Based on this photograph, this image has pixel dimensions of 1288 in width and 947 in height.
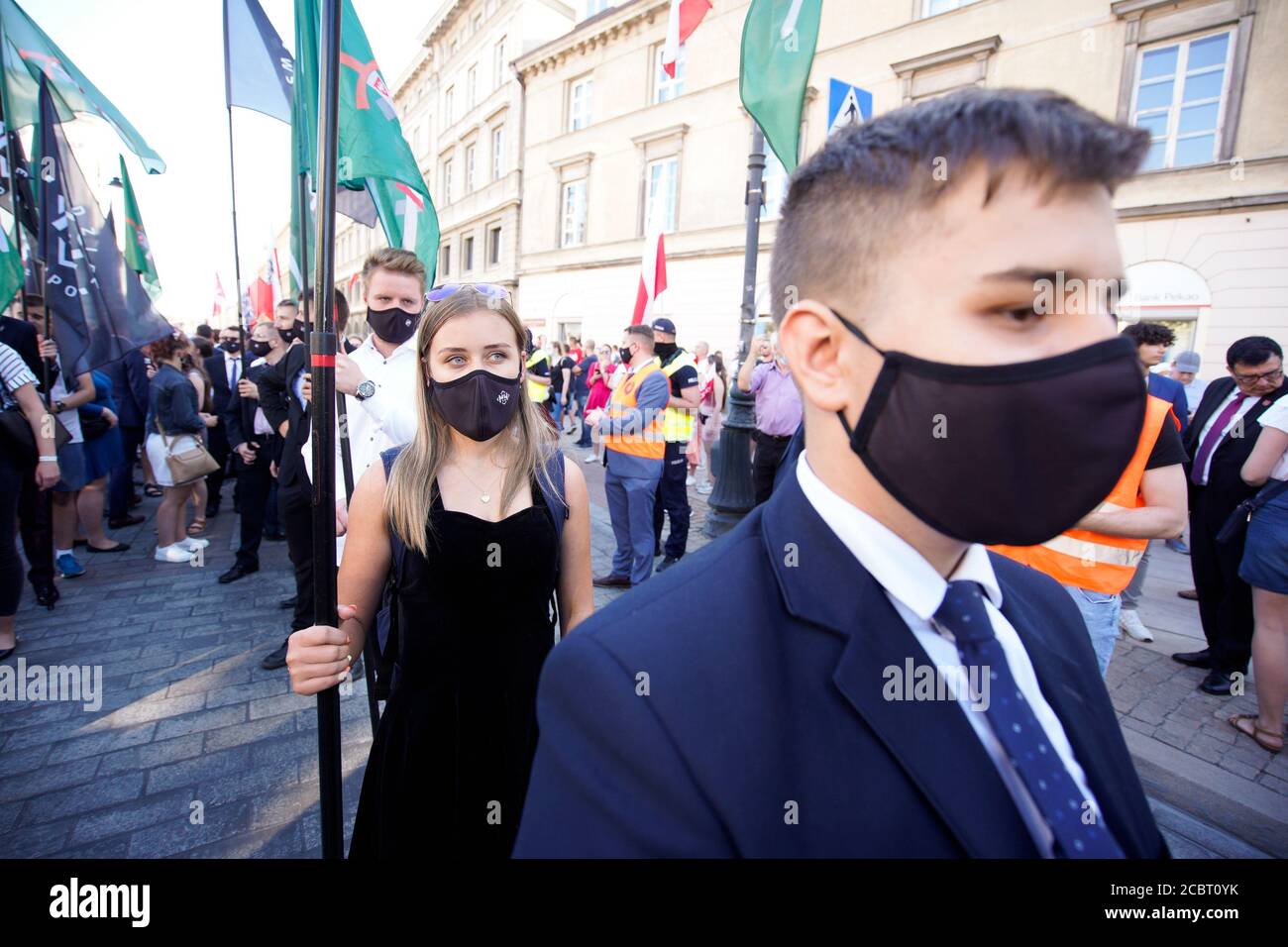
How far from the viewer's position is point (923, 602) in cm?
96

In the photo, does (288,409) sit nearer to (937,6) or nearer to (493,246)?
(937,6)

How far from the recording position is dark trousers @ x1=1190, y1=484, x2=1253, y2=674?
383cm

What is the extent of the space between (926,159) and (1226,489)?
16.3 ft

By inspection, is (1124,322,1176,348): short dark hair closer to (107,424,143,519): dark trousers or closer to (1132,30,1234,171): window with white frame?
(107,424,143,519): dark trousers

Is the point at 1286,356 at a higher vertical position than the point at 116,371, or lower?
higher

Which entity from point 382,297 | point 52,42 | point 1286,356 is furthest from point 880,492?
point 1286,356

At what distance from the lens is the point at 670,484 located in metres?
5.61

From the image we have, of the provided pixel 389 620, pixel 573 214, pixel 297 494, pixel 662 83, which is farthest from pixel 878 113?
pixel 573 214

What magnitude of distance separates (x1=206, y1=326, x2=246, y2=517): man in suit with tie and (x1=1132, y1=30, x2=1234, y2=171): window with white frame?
1585 centimetres

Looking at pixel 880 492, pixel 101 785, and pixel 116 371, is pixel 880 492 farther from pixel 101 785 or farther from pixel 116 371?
pixel 116 371

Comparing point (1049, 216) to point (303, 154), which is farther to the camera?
point (303, 154)

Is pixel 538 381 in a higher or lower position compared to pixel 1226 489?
higher
